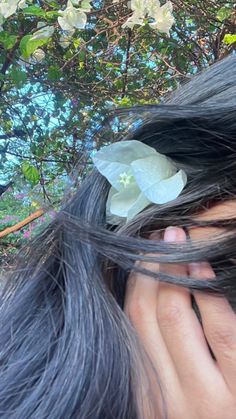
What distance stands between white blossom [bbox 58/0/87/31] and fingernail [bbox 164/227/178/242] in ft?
3.88

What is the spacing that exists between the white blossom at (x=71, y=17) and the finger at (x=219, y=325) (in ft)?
4.07

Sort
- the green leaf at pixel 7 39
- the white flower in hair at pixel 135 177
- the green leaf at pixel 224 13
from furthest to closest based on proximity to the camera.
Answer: the green leaf at pixel 224 13 < the green leaf at pixel 7 39 < the white flower in hair at pixel 135 177

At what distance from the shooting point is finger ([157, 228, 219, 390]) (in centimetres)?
60

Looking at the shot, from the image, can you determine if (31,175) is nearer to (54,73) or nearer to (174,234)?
(54,73)

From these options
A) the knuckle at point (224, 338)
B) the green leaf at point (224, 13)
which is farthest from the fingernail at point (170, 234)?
the green leaf at point (224, 13)

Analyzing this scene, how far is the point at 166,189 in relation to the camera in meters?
0.69

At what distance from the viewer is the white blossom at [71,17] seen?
1687 mm

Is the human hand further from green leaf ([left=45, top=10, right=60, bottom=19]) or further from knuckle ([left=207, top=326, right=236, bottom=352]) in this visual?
green leaf ([left=45, top=10, right=60, bottom=19])

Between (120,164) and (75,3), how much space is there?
3.71 ft

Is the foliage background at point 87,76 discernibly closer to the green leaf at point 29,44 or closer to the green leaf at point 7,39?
the green leaf at point 7,39

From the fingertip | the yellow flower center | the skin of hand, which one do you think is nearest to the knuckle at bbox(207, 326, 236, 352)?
the skin of hand

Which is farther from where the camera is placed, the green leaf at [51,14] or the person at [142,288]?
the green leaf at [51,14]

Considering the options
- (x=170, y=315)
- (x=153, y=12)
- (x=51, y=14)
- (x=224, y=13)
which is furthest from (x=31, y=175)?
(x=170, y=315)

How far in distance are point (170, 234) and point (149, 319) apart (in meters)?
0.10
